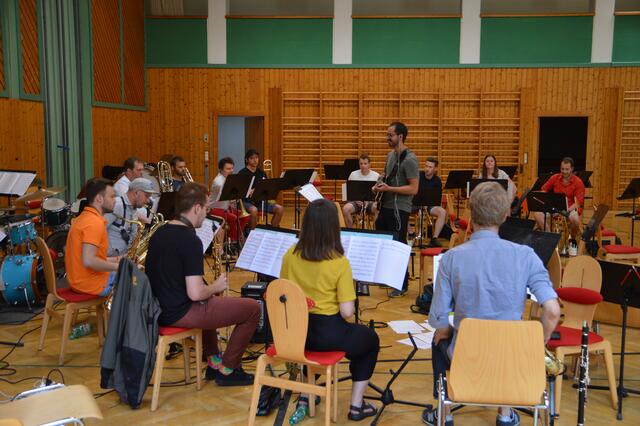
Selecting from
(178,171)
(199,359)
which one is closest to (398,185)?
(199,359)

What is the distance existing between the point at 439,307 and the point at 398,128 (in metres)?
3.39

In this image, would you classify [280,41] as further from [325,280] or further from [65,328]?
[325,280]

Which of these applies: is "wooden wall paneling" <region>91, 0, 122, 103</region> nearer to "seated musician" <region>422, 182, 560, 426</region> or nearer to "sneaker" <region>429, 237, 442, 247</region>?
"sneaker" <region>429, 237, 442, 247</region>

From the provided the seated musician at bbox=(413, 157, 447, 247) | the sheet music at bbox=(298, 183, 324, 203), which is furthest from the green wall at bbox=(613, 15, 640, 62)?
the sheet music at bbox=(298, 183, 324, 203)

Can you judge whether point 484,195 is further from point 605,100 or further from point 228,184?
point 605,100

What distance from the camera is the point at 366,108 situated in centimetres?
1484

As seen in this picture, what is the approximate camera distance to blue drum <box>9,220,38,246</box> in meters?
6.45

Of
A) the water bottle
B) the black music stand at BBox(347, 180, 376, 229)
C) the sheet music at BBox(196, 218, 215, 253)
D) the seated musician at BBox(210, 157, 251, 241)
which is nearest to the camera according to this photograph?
the sheet music at BBox(196, 218, 215, 253)

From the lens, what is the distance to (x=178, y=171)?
33.3 ft

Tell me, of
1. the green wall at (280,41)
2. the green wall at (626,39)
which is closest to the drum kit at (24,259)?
the green wall at (280,41)

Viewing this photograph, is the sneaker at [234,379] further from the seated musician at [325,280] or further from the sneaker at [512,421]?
the sneaker at [512,421]

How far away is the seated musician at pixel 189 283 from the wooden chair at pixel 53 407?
1190 millimetres

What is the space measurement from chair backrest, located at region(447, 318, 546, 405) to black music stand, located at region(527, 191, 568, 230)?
627 cm

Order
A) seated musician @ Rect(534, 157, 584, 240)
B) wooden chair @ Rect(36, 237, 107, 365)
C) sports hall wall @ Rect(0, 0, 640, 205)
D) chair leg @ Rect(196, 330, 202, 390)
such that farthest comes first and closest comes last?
sports hall wall @ Rect(0, 0, 640, 205)
seated musician @ Rect(534, 157, 584, 240)
wooden chair @ Rect(36, 237, 107, 365)
chair leg @ Rect(196, 330, 202, 390)
